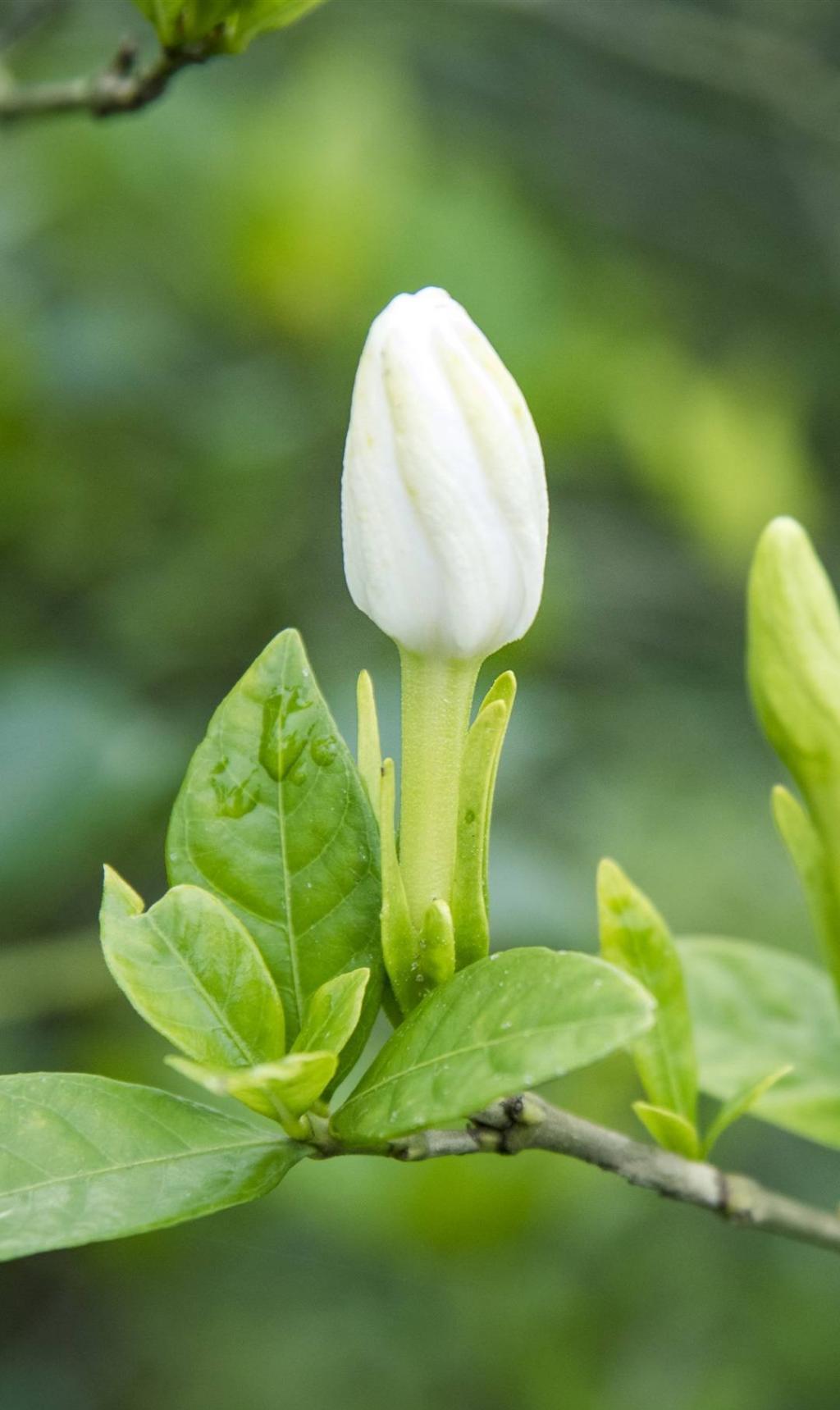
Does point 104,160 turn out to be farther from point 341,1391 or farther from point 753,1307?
point 753,1307

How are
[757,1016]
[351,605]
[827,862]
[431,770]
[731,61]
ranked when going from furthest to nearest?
[731,61]
[351,605]
[757,1016]
[827,862]
[431,770]

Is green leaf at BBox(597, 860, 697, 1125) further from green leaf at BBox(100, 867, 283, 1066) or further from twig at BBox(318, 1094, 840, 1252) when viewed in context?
green leaf at BBox(100, 867, 283, 1066)

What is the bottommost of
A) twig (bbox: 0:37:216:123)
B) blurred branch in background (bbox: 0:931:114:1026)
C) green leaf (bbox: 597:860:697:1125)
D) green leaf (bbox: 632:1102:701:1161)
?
blurred branch in background (bbox: 0:931:114:1026)

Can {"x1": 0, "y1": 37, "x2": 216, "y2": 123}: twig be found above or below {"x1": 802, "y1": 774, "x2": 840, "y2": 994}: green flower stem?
above

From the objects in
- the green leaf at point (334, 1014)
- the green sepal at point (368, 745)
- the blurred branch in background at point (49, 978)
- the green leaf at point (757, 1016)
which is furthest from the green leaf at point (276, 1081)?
the blurred branch in background at point (49, 978)

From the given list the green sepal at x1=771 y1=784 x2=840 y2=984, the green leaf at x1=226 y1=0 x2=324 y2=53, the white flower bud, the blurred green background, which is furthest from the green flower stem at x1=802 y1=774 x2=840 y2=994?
the blurred green background

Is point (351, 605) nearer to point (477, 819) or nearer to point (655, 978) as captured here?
point (655, 978)

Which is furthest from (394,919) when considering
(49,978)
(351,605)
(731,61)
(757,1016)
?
(731,61)
